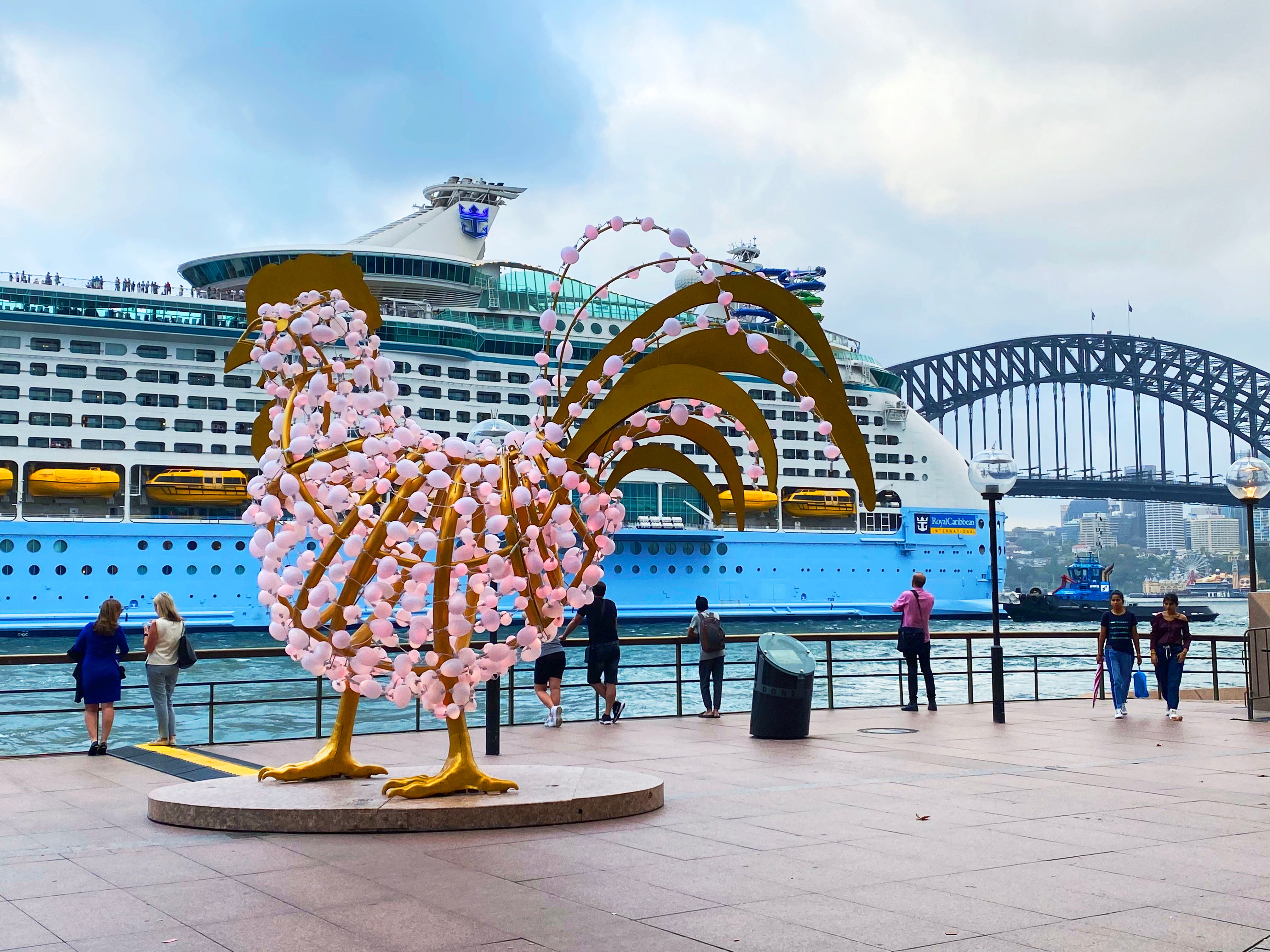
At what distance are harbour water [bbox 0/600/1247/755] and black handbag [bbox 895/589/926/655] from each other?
197 mm

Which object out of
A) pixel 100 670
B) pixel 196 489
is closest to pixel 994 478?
pixel 100 670

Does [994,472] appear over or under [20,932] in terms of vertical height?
over

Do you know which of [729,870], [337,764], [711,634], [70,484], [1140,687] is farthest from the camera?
[70,484]

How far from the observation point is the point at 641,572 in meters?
41.4

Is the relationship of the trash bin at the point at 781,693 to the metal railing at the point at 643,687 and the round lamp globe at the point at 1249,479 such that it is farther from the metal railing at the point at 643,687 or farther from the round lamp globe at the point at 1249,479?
the round lamp globe at the point at 1249,479

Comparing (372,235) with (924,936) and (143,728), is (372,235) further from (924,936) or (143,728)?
(924,936)

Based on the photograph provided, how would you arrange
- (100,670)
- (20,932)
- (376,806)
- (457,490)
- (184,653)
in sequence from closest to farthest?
(20,932)
(376,806)
(457,490)
(100,670)
(184,653)

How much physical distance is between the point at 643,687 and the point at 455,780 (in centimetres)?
1874

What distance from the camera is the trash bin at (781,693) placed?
1079 cm

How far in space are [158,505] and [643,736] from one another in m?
29.3

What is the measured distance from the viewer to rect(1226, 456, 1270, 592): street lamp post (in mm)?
13727

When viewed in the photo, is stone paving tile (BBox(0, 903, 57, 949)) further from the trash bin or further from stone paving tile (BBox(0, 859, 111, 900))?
the trash bin

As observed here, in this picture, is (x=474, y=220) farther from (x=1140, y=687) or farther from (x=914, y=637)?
(x=914, y=637)

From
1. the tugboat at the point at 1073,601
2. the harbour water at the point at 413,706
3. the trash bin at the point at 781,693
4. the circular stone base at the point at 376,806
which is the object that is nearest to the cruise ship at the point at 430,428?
the harbour water at the point at 413,706
